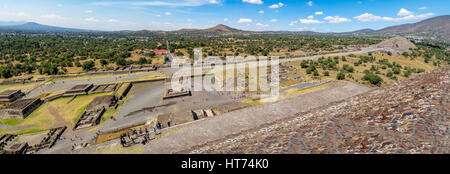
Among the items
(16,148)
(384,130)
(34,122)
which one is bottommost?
(16,148)

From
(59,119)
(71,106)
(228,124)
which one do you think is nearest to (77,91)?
(71,106)

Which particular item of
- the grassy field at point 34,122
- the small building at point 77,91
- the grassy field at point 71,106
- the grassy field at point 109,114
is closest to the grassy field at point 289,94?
the grassy field at point 109,114

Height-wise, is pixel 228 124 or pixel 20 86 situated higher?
pixel 20 86

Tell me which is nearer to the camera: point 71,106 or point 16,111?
point 16,111

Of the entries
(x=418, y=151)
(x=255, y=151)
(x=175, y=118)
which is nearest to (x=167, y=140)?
(x=175, y=118)

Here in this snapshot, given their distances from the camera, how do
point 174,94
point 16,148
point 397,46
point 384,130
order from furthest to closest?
point 397,46 < point 174,94 < point 16,148 < point 384,130

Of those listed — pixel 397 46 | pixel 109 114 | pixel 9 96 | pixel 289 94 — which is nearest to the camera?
pixel 109 114

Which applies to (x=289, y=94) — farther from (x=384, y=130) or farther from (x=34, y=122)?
(x=34, y=122)

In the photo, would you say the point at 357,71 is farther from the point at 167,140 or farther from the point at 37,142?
Result: the point at 37,142
